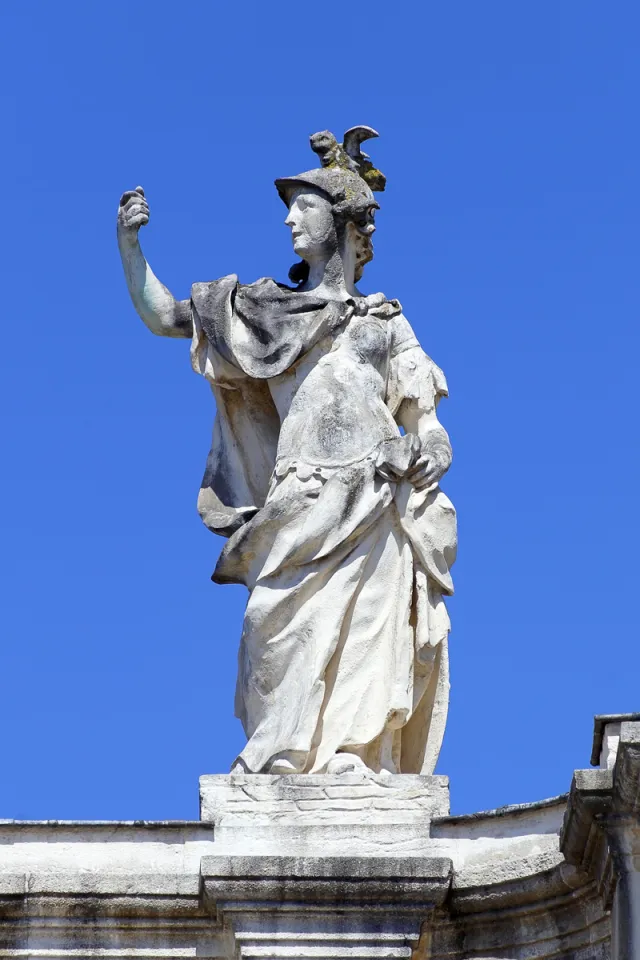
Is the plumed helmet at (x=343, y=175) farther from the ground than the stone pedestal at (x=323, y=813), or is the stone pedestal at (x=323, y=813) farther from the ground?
the plumed helmet at (x=343, y=175)

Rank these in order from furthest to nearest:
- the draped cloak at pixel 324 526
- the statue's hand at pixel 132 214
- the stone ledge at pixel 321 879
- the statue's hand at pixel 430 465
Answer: the statue's hand at pixel 132 214
the statue's hand at pixel 430 465
the draped cloak at pixel 324 526
the stone ledge at pixel 321 879

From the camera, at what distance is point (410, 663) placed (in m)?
15.4

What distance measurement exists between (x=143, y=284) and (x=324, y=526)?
2.03m

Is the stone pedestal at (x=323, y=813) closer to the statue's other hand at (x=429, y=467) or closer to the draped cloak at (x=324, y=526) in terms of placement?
the draped cloak at (x=324, y=526)

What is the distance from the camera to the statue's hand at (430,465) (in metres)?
15.7

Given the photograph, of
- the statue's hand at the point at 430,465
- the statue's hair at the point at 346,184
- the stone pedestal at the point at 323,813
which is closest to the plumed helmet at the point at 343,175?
the statue's hair at the point at 346,184

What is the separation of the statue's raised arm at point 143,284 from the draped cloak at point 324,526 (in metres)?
0.15

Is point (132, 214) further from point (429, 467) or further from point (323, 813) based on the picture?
point (323, 813)

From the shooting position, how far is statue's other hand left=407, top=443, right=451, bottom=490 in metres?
15.7

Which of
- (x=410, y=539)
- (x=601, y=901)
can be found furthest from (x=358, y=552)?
(x=601, y=901)

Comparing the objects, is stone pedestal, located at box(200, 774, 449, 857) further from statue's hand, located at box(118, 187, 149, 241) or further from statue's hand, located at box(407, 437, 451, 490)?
statue's hand, located at box(118, 187, 149, 241)

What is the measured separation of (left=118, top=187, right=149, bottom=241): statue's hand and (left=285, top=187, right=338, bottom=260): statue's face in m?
0.89

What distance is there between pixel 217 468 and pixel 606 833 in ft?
13.5

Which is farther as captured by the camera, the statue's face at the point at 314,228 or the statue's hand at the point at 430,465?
the statue's face at the point at 314,228
